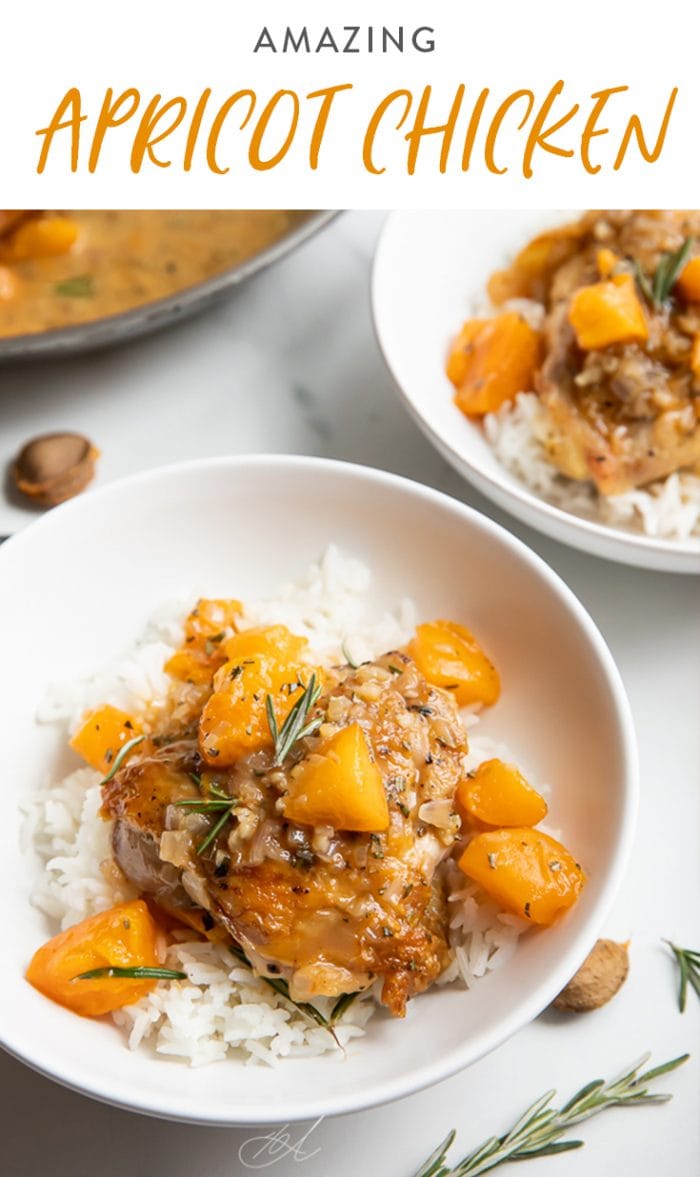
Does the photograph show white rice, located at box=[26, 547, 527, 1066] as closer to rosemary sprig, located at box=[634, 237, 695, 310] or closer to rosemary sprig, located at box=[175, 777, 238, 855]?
rosemary sprig, located at box=[175, 777, 238, 855]

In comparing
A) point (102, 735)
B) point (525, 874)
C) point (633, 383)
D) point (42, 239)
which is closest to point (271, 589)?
point (102, 735)

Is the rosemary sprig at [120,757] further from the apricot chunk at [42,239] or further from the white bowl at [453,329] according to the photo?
the apricot chunk at [42,239]

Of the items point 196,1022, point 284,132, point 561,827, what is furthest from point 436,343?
point 196,1022

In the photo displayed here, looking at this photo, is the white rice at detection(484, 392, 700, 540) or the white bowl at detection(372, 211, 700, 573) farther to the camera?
the white rice at detection(484, 392, 700, 540)

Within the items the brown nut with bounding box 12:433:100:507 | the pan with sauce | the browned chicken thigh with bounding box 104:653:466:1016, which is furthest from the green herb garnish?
the browned chicken thigh with bounding box 104:653:466:1016

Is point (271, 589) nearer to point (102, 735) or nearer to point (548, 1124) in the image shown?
point (102, 735)

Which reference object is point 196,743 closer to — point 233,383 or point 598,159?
point 233,383
